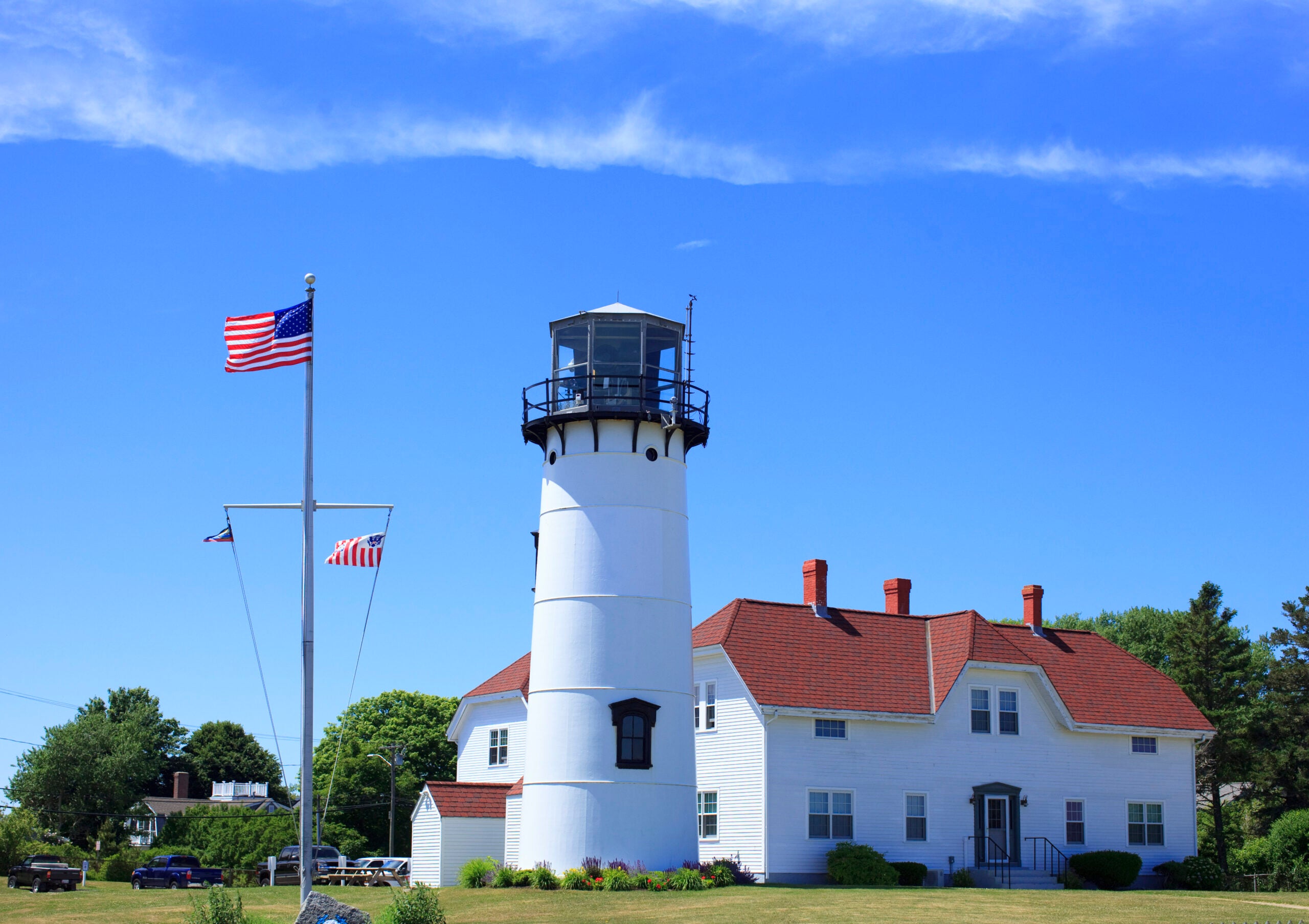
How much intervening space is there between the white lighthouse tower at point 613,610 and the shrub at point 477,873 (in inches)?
Answer: 40.7

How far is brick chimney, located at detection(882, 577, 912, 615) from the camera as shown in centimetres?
4106

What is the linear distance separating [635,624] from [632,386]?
5578mm

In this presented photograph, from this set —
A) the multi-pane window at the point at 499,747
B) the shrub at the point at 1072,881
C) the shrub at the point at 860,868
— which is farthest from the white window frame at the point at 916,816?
the multi-pane window at the point at 499,747

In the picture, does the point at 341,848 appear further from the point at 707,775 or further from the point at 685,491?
the point at 685,491

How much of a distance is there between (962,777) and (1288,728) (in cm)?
1956

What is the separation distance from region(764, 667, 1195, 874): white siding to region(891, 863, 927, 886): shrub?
2.56 ft

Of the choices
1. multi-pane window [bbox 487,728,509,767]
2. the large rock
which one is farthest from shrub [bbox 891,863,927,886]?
the large rock

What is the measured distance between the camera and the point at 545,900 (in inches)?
1053

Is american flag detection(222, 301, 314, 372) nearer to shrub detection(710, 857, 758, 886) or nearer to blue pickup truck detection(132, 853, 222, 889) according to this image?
shrub detection(710, 857, 758, 886)

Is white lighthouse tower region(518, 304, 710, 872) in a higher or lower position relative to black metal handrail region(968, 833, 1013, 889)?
higher

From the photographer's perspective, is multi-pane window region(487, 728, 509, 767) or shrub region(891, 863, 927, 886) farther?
multi-pane window region(487, 728, 509, 767)

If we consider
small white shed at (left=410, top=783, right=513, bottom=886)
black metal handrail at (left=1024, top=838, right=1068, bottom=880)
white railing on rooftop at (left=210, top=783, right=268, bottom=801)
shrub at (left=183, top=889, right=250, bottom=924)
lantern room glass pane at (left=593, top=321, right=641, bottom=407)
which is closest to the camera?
shrub at (left=183, top=889, right=250, bottom=924)

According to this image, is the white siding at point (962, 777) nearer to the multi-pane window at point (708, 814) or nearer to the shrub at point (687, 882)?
the multi-pane window at point (708, 814)

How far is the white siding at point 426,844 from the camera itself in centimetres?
3625
